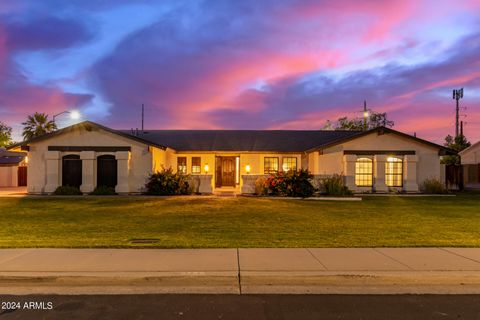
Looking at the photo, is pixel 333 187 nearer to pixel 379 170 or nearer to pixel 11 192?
pixel 379 170

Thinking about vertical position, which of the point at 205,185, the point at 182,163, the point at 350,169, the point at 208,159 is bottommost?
the point at 205,185

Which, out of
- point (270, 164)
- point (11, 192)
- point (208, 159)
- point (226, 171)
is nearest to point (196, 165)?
point (208, 159)

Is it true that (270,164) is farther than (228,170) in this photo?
No

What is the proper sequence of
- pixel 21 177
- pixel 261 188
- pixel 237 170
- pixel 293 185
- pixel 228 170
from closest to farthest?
pixel 293 185
pixel 261 188
pixel 237 170
pixel 228 170
pixel 21 177

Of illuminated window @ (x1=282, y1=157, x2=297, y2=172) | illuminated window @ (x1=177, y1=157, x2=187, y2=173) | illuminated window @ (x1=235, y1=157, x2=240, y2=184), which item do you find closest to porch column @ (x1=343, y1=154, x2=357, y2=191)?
illuminated window @ (x1=282, y1=157, x2=297, y2=172)

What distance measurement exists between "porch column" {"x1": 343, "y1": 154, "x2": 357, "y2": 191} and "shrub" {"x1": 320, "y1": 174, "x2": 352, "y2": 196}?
4.63ft

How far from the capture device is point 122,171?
75.2ft

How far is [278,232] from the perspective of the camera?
1079 cm

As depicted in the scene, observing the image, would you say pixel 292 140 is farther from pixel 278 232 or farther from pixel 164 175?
pixel 278 232

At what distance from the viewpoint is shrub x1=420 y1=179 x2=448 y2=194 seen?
23.7 m

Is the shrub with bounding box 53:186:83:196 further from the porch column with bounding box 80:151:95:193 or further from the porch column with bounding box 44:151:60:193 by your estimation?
the porch column with bounding box 44:151:60:193

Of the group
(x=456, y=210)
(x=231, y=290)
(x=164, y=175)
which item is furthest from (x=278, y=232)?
(x=164, y=175)

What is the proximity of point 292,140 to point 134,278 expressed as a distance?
23.6 meters
